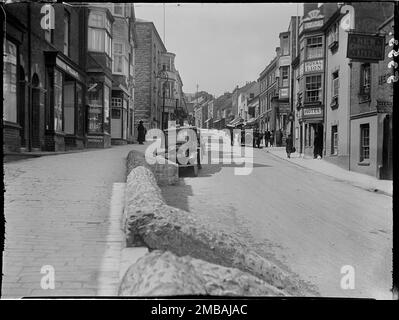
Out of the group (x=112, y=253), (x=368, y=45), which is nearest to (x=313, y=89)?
(x=368, y=45)

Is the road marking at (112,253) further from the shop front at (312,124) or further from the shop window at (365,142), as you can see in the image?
the shop window at (365,142)

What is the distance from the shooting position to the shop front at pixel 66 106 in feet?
12.2

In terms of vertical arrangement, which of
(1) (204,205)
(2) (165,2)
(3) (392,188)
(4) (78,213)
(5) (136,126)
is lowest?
(1) (204,205)

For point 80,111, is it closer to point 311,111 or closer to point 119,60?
point 119,60

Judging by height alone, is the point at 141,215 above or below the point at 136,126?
below

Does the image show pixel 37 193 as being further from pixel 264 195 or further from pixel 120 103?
pixel 264 195

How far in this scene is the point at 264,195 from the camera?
195 inches

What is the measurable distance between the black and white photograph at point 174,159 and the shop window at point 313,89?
0.08 ft

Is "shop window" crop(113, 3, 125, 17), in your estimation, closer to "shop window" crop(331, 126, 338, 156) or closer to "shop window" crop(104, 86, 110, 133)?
"shop window" crop(104, 86, 110, 133)

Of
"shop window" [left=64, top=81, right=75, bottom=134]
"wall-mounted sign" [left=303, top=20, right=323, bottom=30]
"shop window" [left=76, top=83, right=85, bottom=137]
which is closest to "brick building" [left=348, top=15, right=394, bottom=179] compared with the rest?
"wall-mounted sign" [left=303, top=20, right=323, bottom=30]

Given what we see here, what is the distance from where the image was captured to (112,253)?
8.83 feet

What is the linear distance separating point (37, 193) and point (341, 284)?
281 centimetres

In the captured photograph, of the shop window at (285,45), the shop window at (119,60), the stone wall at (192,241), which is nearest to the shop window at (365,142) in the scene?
the shop window at (285,45)

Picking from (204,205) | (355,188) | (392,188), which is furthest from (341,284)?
(204,205)
